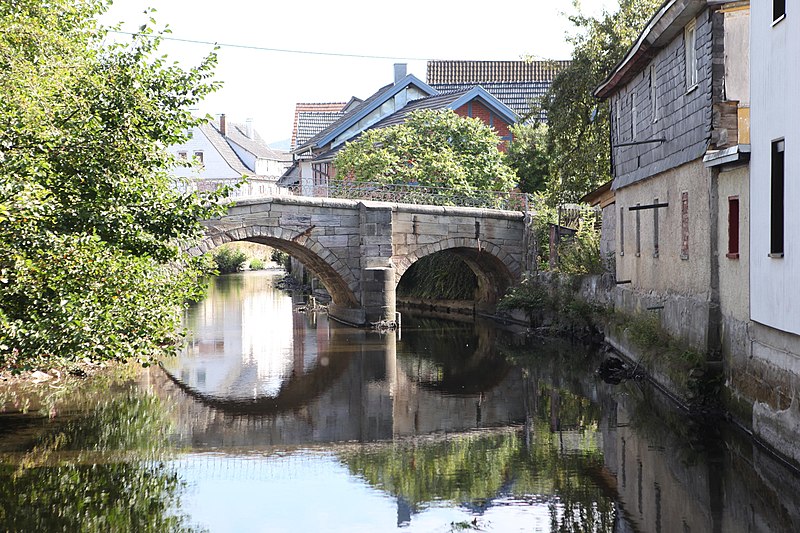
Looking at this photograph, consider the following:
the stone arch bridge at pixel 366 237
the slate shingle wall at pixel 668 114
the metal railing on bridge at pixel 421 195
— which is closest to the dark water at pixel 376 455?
the slate shingle wall at pixel 668 114

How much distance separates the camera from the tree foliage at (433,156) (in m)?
31.5

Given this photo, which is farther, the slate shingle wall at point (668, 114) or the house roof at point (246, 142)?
the house roof at point (246, 142)

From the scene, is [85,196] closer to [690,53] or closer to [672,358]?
[672,358]

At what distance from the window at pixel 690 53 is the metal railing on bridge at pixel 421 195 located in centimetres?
1211

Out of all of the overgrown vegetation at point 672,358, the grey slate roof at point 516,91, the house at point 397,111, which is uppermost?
the grey slate roof at point 516,91

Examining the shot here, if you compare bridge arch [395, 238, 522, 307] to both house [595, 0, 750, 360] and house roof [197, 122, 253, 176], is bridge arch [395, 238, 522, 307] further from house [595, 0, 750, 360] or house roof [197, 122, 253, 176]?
house roof [197, 122, 253, 176]

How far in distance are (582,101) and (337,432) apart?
16153mm

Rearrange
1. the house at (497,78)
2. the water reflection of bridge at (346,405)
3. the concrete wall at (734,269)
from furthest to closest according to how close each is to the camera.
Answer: the house at (497,78), the water reflection of bridge at (346,405), the concrete wall at (734,269)

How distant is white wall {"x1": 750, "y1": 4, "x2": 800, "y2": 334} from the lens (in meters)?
10.6

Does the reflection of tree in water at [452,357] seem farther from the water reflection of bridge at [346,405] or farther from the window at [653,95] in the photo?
the window at [653,95]

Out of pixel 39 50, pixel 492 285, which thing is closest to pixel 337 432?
pixel 39 50

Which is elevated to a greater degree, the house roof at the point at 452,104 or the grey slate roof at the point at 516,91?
the grey slate roof at the point at 516,91

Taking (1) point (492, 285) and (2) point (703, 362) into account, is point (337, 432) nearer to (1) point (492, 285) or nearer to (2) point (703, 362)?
(2) point (703, 362)

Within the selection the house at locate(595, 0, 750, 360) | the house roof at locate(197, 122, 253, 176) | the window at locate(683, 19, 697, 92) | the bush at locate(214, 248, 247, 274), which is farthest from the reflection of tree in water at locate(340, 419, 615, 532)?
the bush at locate(214, 248, 247, 274)
